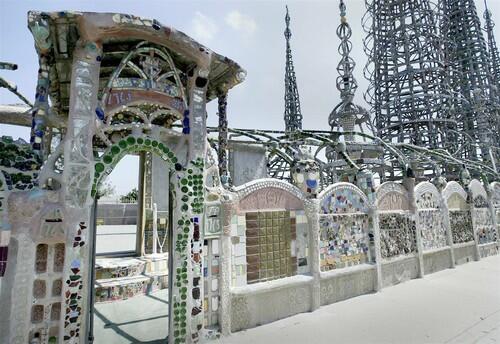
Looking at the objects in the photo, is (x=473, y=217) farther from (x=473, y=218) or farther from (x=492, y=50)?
(x=492, y=50)

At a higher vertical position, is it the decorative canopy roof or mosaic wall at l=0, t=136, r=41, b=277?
the decorative canopy roof

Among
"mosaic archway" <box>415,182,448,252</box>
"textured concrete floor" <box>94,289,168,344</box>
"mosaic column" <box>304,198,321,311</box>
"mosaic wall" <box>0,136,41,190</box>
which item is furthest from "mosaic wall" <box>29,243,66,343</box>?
"mosaic archway" <box>415,182,448,252</box>

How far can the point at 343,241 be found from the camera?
6980mm

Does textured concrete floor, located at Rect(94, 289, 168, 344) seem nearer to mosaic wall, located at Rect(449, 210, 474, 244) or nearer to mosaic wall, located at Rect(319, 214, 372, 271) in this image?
mosaic wall, located at Rect(319, 214, 372, 271)

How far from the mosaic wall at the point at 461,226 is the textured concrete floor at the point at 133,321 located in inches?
402

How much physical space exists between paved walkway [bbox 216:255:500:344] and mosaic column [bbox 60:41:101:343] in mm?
2218

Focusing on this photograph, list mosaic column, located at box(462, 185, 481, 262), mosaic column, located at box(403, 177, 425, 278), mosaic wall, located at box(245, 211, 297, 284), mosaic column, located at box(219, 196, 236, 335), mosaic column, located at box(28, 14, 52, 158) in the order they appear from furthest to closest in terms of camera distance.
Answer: mosaic column, located at box(462, 185, 481, 262) → mosaic column, located at box(403, 177, 425, 278) → mosaic wall, located at box(245, 211, 297, 284) → mosaic column, located at box(219, 196, 236, 335) → mosaic column, located at box(28, 14, 52, 158)

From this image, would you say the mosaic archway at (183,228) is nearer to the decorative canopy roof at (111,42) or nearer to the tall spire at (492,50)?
the decorative canopy roof at (111,42)

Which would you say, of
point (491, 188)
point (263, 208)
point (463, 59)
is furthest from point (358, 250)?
point (463, 59)

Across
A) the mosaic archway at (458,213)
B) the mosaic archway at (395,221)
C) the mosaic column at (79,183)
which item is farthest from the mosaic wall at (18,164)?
the mosaic archway at (458,213)

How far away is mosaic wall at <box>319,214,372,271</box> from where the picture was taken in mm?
6598

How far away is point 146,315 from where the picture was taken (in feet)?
19.3

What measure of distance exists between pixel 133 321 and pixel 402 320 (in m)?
5.10

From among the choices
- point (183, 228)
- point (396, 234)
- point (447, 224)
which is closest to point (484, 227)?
point (447, 224)
